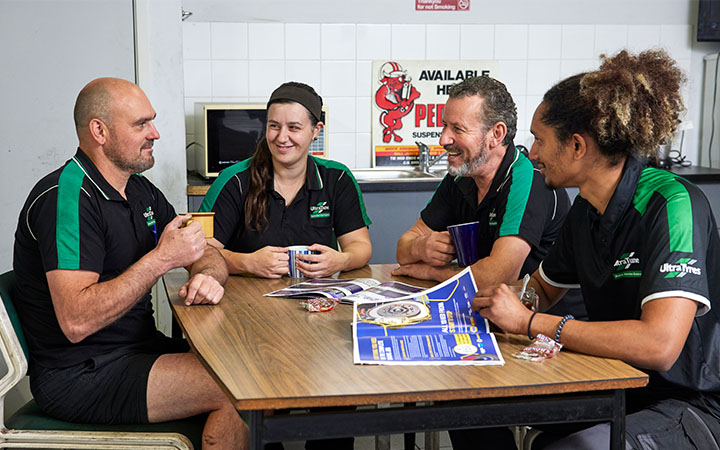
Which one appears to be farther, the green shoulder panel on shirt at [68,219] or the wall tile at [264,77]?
the wall tile at [264,77]

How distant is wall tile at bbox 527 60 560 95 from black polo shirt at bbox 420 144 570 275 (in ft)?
7.31

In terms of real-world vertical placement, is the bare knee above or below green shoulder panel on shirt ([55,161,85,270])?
below

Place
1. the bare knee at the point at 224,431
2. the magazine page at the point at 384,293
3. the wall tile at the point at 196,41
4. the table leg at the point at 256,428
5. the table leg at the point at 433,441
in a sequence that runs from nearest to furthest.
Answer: the table leg at the point at 256,428 → the bare knee at the point at 224,431 → the magazine page at the point at 384,293 → the table leg at the point at 433,441 → the wall tile at the point at 196,41

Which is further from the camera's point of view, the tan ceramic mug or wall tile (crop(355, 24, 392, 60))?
wall tile (crop(355, 24, 392, 60))

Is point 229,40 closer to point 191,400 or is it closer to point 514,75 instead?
point 514,75

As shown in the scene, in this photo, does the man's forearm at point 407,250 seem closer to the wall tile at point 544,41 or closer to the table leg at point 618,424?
the table leg at point 618,424

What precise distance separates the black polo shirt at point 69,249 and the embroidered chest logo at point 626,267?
1283mm

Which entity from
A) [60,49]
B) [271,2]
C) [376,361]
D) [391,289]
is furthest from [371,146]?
[376,361]

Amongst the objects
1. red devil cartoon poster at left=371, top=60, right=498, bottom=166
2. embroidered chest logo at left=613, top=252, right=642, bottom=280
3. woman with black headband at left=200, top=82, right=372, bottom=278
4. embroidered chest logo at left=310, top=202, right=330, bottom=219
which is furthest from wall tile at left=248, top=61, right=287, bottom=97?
embroidered chest logo at left=613, top=252, right=642, bottom=280

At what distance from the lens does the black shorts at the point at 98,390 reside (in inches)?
74.5

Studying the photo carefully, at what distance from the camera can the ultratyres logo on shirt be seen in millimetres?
2295

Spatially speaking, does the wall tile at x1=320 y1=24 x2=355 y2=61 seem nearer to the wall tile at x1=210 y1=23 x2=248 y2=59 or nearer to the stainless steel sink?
the wall tile at x1=210 y1=23 x2=248 y2=59

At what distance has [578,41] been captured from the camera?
15.4 ft

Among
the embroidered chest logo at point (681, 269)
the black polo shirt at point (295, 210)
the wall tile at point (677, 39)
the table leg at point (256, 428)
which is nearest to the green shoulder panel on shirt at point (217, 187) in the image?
the black polo shirt at point (295, 210)
